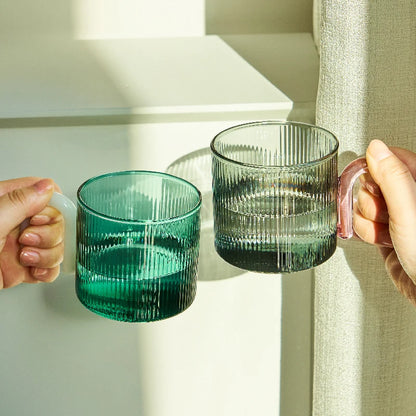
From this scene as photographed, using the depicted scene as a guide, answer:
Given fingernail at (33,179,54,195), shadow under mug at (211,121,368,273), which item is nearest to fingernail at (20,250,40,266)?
fingernail at (33,179,54,195)

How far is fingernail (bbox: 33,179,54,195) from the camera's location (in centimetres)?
83

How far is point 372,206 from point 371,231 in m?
0.03

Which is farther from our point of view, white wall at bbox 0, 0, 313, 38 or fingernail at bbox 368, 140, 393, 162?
white wall at bbox 0, 0, 313, 38

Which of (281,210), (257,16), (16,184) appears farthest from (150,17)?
(281,210)

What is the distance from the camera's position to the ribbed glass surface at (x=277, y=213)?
2.64 ft

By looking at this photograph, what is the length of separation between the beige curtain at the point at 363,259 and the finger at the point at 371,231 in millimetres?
64

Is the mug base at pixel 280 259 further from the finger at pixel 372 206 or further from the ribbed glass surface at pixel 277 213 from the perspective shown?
the finger at pixel 372 206

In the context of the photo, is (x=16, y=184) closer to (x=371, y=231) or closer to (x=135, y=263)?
(x=135, y=263)

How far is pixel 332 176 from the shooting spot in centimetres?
82

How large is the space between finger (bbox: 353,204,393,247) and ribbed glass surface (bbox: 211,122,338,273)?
111mm

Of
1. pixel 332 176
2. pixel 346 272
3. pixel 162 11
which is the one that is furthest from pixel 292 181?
pixel 162 11

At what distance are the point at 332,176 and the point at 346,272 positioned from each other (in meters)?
0.22

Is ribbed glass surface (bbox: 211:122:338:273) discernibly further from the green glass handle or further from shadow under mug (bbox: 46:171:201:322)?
the green glass handle

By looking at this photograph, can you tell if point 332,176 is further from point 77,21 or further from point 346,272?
point 77,21
